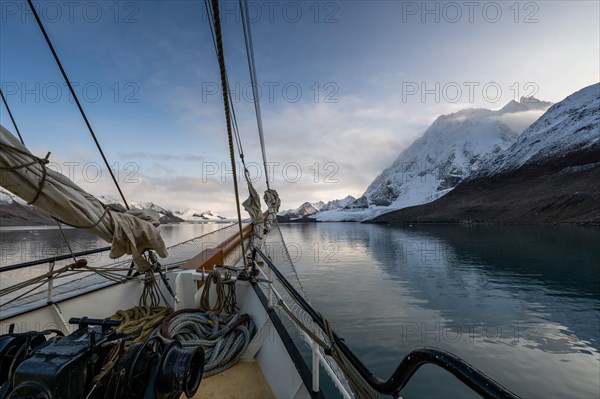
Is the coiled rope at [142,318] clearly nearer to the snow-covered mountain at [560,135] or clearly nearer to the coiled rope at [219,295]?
the coiled rope at [219,295]

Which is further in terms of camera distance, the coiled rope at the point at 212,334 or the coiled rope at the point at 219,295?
the coiled rope at the point at 219,295

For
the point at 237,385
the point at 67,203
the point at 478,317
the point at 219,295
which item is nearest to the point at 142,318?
the point at 219,295

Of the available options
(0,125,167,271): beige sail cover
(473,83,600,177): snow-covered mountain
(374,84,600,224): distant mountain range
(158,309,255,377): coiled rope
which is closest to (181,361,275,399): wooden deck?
(158,309,255,377): coiled rope

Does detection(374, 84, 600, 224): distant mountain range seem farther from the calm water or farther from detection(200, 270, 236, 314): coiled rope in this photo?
detection(200, 270, 236, 314): coiled rope

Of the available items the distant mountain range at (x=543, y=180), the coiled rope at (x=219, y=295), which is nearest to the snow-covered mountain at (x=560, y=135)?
the distant mountain range at (x=543, y=180)

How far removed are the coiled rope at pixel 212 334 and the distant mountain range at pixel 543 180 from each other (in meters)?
62.9

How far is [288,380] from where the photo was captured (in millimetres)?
2775

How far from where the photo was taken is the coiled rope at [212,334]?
332cm

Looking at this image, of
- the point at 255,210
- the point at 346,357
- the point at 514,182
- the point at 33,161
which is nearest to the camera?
the point at 346,357

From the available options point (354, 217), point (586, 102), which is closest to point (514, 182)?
point (586, 102)

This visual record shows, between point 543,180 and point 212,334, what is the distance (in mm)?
98377

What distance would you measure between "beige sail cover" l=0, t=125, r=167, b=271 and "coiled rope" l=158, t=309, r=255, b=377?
99cm

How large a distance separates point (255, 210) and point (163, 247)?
828 cm

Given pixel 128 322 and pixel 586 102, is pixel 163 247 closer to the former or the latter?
pixel 128 322
